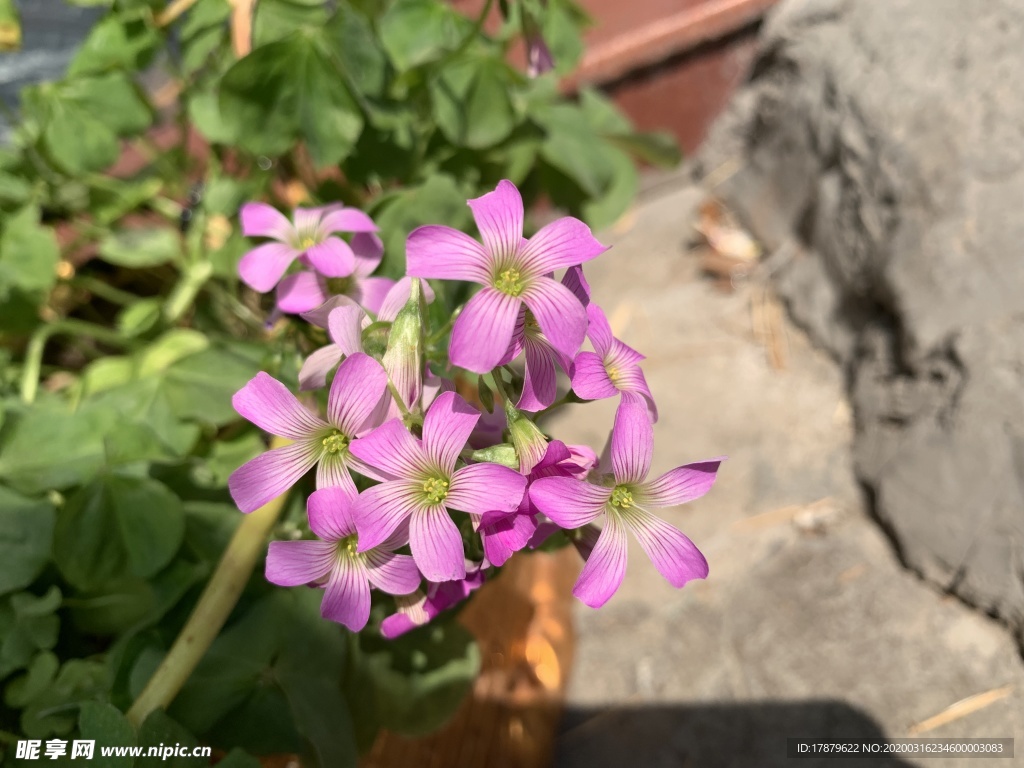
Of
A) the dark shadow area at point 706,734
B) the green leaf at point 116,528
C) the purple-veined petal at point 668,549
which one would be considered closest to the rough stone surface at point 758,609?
the dark shadow area at point 706,734

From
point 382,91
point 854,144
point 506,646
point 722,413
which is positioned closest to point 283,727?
point 506,646

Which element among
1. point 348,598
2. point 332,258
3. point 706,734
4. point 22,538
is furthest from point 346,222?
point 706,734

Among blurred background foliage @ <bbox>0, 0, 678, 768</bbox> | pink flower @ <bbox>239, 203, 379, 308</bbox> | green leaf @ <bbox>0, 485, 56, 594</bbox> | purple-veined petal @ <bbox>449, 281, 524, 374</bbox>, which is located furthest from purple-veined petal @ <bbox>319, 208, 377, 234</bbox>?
green leaf @ <bbox>0, 485, 56, 594</bbox>

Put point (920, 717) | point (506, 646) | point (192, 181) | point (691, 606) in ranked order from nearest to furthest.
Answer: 1. point (920, 717)
2. point (506, 646)
3. point (691, 606)
4. point (192, 181)

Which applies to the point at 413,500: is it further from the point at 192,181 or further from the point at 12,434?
the point at 192,181

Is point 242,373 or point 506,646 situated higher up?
point 242,373

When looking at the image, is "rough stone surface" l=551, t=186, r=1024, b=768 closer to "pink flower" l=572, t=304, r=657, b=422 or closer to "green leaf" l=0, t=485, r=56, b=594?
"pink flower" l=572, t=304, r=657, b=422

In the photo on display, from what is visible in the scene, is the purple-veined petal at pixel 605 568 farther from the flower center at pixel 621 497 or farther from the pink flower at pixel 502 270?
the pink flower at pixel 502 270
